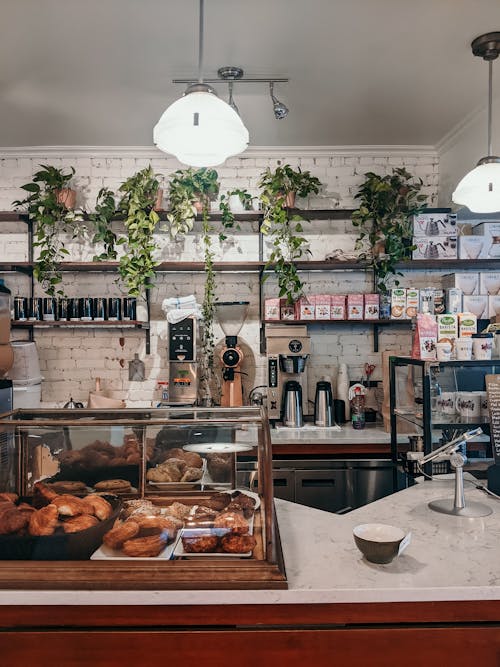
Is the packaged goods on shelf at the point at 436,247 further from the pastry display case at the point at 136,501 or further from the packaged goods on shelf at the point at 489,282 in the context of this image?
the pastry display case at the point at 136,501

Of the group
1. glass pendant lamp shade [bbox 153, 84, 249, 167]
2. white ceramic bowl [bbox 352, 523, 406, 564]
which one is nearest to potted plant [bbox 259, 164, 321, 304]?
glass pendant lamp shade [bbox 153, 84, 249, 167]

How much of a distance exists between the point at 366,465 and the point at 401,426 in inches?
14.6

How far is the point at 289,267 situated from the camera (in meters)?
4.20

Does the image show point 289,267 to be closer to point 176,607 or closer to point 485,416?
point 485,416

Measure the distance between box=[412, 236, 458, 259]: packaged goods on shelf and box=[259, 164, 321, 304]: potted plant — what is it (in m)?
0.90

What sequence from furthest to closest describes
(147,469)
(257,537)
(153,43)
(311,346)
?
(311,346), (153,43), (147,469), (257,537)

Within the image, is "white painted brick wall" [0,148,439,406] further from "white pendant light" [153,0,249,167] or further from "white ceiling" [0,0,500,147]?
"white pendant light" [153,0,249,167]

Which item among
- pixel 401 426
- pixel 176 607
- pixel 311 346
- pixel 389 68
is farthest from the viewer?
pixel 311 346

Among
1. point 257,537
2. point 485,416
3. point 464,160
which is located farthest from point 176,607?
point 464,160

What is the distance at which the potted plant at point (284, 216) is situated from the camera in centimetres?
418

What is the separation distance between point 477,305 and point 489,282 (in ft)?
0.75

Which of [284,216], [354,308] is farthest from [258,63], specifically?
[354,308]

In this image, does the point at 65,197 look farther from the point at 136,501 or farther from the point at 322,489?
the point at 136,501

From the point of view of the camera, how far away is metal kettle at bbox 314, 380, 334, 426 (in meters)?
4.25
